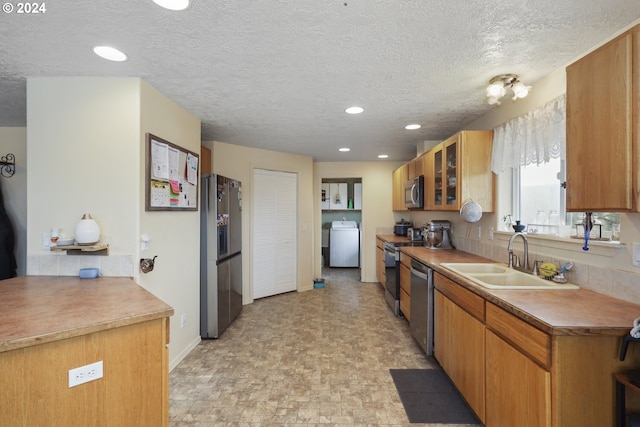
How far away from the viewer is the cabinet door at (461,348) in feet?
5.90

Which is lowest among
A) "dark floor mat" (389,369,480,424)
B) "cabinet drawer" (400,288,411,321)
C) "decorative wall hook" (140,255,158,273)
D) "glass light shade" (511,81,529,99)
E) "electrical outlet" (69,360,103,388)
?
"dark floor mat" (389,369,480,424)

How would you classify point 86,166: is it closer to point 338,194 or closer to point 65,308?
point 65,308

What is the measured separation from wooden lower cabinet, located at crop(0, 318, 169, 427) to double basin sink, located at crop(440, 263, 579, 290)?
1.83 metres

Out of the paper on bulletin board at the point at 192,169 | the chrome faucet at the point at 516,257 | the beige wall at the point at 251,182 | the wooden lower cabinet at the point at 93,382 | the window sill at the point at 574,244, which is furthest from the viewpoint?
the beige wall at the point at 251,182

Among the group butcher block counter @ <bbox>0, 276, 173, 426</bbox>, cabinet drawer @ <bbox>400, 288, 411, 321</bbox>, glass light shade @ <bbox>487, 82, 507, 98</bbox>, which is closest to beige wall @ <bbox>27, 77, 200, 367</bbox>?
butcher block counter @ <bbox>0, 276, 173, 426</bbox>

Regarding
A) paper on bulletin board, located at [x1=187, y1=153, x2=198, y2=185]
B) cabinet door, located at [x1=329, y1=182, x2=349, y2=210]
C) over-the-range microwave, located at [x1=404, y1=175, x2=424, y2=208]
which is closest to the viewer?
paper on bulletin board, located at [x1=187, y1=153, x2=198, y2=185]

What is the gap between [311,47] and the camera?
5.69 feet

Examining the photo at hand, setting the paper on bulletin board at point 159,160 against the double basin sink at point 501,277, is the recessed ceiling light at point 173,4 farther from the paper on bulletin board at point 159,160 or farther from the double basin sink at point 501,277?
the double basin sink at point 501,277

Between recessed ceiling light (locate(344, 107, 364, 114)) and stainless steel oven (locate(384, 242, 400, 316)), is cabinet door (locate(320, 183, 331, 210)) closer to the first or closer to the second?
stainless steel oven (locate(384, 242, 400, 316))

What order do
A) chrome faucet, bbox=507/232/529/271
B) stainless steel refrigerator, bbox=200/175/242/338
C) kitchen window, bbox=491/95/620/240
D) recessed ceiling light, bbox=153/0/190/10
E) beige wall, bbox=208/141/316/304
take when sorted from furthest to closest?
1. beige wall, bbox=208/141/316/304
2. stainless steel refrigerator, bbox=200/175/242/338
3. chrome faucet, bbox=507/232/529/271
4. kitchen window, bbox=491/95/620/240
5. recessed ceiling light, bbox=153/0/190/10

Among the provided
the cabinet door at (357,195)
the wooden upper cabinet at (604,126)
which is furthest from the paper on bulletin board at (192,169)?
the cabinet door at (357,195)

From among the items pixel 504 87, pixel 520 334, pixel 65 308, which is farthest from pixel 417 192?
pixel 65 308

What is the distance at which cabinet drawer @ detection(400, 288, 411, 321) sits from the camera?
11.0ft

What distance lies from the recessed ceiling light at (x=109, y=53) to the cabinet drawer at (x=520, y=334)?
2.58 meters
